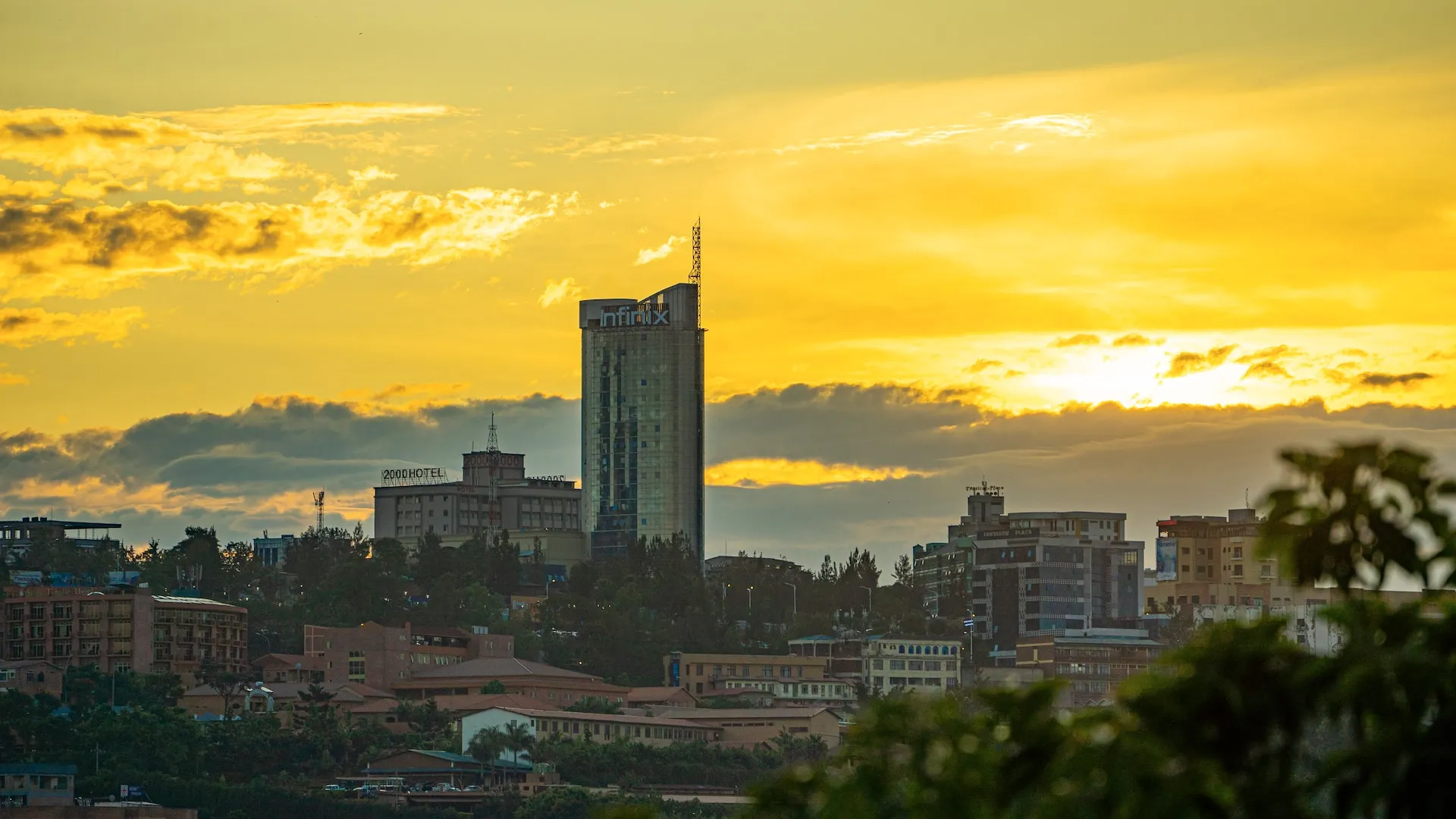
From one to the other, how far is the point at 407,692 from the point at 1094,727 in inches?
6974

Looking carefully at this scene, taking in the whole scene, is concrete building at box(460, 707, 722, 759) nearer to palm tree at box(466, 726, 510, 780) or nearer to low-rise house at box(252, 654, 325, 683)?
palm tree at box(466, 726, 510, 780)

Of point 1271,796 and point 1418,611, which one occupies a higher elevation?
point 1418,611

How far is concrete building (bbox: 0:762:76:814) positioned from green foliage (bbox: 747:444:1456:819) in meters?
139

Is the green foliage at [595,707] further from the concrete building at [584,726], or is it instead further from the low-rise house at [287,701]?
the low-rise house at [287,701]

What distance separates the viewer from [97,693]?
581 feet

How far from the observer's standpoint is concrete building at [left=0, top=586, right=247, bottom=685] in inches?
7283

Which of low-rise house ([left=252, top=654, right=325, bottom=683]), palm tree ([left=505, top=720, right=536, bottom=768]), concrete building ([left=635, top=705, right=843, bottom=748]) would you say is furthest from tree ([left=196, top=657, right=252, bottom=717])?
concrete building ([left=635, top=705, right=843, bottom=748])

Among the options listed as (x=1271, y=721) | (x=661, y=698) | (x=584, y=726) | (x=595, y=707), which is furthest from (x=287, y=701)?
(x=1271, y=721)

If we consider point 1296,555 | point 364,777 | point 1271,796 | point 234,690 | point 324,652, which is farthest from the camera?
point 324,652

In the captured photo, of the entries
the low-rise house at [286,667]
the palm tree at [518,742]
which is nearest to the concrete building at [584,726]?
the palm tree at [518,742]

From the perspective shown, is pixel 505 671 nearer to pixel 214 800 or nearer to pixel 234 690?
pixel 234 690

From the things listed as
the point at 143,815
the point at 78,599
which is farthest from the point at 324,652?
the point at 143,815

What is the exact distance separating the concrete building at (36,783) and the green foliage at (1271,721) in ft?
456

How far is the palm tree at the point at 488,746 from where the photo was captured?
6767 inches
